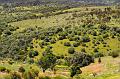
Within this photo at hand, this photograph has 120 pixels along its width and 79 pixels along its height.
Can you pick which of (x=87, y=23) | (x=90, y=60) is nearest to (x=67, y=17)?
(x=87, y=23)

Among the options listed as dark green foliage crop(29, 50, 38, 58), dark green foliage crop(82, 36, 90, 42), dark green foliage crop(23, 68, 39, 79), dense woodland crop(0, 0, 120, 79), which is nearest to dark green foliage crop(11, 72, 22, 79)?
dark green foliage crop(23, 68, 39, 79)

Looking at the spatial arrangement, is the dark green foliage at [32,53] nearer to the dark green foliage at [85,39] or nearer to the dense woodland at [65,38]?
the dense woodland at [65,38]

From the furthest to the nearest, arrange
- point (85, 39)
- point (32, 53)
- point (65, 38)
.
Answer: point (65, 38)
point (85, 39)
point (32, 53)

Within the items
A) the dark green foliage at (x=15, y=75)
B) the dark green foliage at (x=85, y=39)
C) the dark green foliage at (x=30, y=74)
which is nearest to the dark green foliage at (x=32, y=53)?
the dark green foliage at (x=85, y=39)

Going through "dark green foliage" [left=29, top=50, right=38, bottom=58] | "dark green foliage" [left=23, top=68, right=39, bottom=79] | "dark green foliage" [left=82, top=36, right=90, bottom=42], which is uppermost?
"dark green foliage" [left=23, top=68, right=39, bottom=79]

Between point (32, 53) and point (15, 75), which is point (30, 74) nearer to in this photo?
point (15, 75)

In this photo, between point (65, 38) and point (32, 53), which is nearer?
point (32, 53)

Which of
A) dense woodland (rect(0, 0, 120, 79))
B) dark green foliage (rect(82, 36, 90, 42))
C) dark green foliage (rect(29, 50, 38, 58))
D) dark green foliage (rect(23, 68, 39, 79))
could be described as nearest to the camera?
dark green foliage (rect(23, 68, 39, 79))

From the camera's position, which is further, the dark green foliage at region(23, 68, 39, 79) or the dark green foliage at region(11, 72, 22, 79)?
the dark green foliage at region(23, 68, 39, 79)

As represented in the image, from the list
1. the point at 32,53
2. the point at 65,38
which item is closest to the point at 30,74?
the point at 32,53

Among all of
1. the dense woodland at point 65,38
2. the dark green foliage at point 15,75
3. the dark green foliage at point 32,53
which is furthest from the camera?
the dark green foliage at point 32,53

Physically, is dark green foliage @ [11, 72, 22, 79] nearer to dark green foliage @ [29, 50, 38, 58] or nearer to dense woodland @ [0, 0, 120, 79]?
dense woodland @ [0, 0, 120, 79]

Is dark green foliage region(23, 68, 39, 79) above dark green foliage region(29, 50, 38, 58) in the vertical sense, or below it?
above

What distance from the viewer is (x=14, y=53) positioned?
465ft
